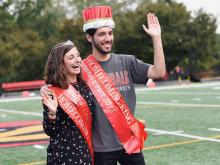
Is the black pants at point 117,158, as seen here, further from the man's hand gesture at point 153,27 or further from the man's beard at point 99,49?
the man's hand gesture at point 153,27

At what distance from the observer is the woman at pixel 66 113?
3438mm

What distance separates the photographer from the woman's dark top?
344cm

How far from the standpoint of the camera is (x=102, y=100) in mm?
3748

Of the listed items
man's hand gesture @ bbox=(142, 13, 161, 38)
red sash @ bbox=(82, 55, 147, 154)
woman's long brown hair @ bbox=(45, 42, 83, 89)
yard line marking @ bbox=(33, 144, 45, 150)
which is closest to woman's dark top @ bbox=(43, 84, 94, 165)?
woman's long brown hair @ bbox=(45, 42, 83, 89)

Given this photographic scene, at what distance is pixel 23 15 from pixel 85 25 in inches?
1589

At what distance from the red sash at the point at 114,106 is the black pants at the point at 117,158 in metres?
0.10

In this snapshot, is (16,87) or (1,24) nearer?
(16,87)

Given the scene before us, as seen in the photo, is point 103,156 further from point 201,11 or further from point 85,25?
point 201,11

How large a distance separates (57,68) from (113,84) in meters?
0.52

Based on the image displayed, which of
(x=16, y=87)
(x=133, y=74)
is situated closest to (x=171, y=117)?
(x=133, y=74)

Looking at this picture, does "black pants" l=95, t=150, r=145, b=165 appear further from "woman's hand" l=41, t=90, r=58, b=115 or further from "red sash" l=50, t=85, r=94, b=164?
"woman's hand" l=41, t=90, r=58, b=115

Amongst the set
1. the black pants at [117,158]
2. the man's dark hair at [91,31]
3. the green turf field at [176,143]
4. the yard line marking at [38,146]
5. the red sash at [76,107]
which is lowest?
the yard line marking at [38,146]

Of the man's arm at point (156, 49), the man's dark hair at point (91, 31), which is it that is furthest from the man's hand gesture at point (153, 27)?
the man's dark hair at point (91, 31)

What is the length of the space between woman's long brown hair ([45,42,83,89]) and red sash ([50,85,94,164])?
0.06m
